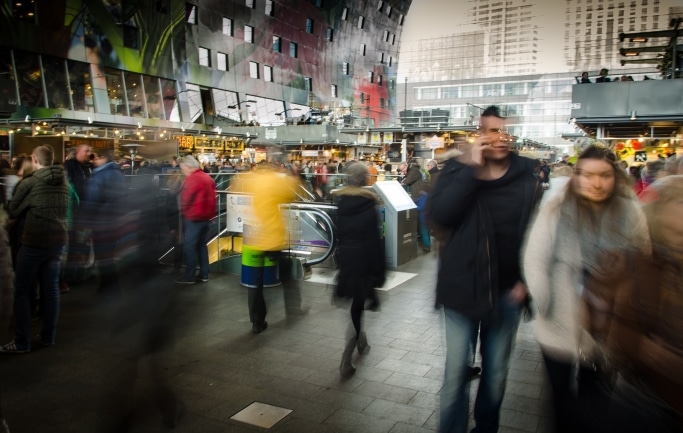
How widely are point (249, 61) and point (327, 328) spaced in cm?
3979

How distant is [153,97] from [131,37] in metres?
3.72

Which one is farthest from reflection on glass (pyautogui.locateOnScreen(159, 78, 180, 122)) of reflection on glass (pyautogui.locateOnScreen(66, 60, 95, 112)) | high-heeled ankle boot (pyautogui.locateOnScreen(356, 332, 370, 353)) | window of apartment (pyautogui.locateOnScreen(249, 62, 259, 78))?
high-heeled ankle boot (pyautogui.locateOnScreen(356, 332, 370, 353))

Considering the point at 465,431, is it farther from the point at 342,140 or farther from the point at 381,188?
the point at 342,140

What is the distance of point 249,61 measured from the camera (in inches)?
1703

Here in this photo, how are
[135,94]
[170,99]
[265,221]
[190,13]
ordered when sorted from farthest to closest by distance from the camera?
[190,13], [170,99], [135,94], [265,221]

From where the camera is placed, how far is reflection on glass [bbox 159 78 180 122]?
3544 centimetres

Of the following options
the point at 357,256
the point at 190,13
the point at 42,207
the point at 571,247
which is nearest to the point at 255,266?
the point at 357,256

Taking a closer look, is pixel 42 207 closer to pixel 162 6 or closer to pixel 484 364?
pixel 484 364

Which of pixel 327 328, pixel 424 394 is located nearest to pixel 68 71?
pixel 327 328

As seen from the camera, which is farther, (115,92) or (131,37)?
(131,37)

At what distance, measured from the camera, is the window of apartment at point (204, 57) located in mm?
38656

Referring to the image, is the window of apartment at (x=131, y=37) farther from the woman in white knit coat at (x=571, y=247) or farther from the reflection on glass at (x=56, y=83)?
the woman in white knit coat at (x=571, y=247)

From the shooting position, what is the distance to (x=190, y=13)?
1503 inches

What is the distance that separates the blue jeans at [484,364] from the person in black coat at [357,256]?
182cm
